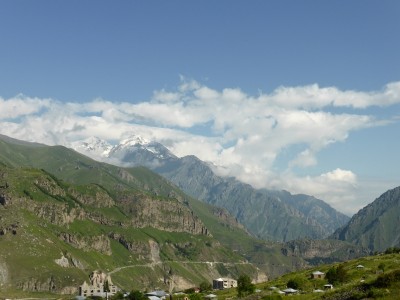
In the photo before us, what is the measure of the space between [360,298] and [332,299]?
20.1ft

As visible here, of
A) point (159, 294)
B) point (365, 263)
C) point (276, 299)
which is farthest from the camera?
point (159, 294)

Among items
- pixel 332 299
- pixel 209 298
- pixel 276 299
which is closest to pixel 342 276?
pixel 209 298

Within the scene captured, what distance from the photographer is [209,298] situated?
124938 mm

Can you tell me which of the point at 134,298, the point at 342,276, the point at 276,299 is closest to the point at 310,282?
the point at 342,276

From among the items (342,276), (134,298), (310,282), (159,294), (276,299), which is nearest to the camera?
(276,299)

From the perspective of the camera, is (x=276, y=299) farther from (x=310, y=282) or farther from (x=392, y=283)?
(x=310, y=282)

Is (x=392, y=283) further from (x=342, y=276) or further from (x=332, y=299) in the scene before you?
(x=342, y=276)

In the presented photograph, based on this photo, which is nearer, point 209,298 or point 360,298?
point 360,298

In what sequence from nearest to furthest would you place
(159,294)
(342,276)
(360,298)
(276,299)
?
1. (360,298)
2. (276,299)
3. (342,276)
4. (159,294)

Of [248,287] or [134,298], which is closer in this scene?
[248,287]

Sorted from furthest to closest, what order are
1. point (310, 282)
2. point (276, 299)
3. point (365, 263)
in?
point (365, 263) → point (310, 282) → point (276, 299)

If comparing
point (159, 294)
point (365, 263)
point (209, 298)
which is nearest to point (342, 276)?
point (365, 263)

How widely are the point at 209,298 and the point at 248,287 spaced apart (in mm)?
12077

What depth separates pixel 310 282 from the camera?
108 metres
